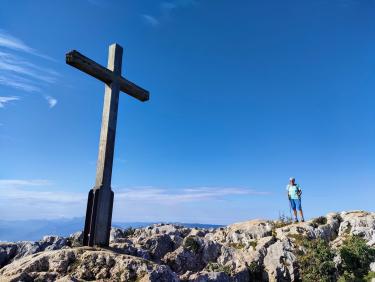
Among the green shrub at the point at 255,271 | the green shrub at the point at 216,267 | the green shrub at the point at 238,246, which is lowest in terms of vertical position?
the green shrub at the point at 255,271

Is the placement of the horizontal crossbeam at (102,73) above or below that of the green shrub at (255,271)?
above

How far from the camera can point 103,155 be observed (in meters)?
8.92

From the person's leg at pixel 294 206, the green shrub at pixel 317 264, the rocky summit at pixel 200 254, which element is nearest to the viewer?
the rocky summit at pixel 200 254

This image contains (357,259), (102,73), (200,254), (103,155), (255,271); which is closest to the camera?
(103,155)

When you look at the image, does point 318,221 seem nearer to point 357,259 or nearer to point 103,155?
point 357,259

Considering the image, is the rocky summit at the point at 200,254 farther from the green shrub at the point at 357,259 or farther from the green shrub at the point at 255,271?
the green shrub at the point at 357,259

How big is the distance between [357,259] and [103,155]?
60.3 feet

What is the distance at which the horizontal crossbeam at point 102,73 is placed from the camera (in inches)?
337

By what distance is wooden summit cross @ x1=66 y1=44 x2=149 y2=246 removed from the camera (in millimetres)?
8523

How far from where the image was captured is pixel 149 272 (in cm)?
708

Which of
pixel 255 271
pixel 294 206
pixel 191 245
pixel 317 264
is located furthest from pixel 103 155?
pixel 294 206

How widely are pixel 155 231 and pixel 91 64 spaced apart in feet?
70.5

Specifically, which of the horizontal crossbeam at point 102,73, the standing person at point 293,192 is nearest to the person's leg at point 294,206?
the standing person at point 293,192

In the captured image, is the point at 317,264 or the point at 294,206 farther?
the point at 294,206
